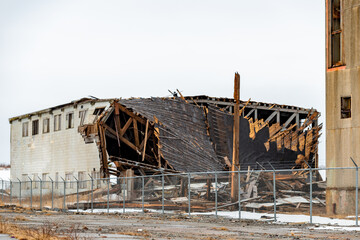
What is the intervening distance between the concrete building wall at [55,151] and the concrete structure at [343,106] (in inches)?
882

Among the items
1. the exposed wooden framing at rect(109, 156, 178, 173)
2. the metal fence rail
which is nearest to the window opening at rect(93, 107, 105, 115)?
the exposed wooden framing at rect(109, 156, 178, 173)

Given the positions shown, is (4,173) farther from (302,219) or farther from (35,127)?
(302,219)

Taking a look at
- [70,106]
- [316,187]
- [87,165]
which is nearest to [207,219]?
[316,187]

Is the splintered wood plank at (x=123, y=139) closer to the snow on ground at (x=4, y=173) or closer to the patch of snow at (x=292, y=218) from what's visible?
the patch of snow at (x=292, y=218)

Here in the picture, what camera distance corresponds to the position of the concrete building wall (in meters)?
52.2

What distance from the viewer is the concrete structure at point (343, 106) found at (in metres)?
30.2

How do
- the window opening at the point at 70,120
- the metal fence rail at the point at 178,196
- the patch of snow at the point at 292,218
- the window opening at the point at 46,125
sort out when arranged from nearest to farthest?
1. the patch of snow at the point at 292,218
2. the metal fence rail at the point at 178,196
3. the window opening at the point at 70,120
4. the window opening at the point at 46,125

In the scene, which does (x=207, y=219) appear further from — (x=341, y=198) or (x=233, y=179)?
(x=341, y=198)

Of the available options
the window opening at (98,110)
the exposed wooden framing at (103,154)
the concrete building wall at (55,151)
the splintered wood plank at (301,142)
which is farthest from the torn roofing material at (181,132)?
the splintered wood plank at (301,142)

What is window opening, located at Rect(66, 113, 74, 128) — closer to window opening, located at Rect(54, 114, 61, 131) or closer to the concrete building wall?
the concrete building wall

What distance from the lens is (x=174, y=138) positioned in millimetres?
43156

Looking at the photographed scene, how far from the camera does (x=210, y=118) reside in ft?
152

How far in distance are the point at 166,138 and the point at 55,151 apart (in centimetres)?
1855

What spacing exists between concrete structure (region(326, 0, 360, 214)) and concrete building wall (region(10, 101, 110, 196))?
22396 mm
